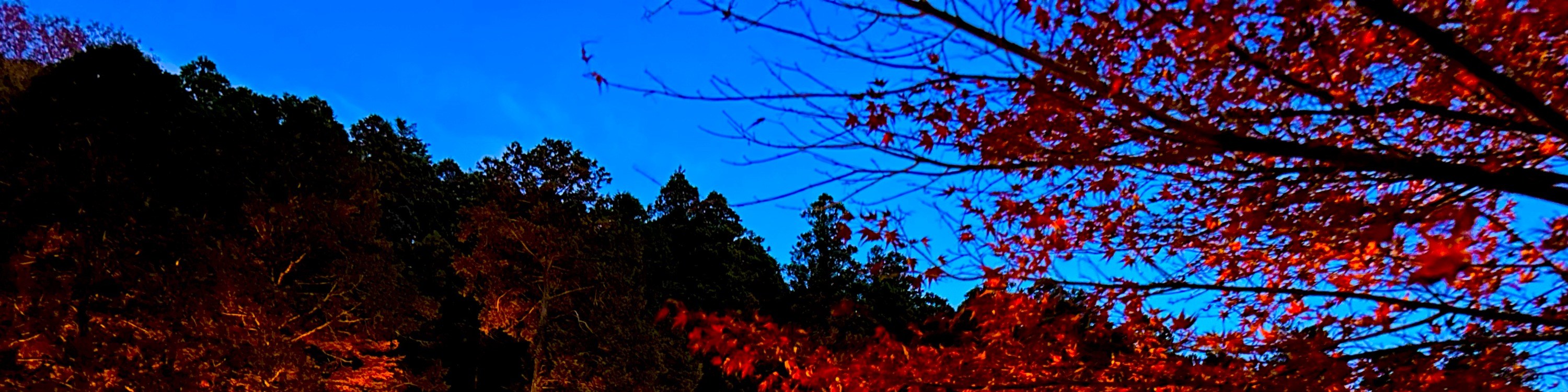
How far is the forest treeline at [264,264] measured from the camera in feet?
32.7

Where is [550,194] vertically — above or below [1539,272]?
above

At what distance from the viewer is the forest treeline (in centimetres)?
995

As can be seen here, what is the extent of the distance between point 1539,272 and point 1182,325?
5.62 ft

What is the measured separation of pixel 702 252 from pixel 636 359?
10.5 metres

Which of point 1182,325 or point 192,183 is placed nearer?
point 1182,325

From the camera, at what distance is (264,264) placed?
11453mm

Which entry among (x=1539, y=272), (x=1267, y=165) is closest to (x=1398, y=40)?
(x=1267, y=165)

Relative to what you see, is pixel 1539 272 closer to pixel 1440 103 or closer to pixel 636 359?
pixel 1440 103

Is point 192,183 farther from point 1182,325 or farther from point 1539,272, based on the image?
point 1539,272

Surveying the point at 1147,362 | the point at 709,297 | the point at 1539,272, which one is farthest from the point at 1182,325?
the point at 709,297

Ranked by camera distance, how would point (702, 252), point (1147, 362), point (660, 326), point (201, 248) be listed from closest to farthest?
point (1147, 362) < point (201, 248) < point (660, 326) < point (702, 252)

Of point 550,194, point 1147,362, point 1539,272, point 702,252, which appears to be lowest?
point 1147,362

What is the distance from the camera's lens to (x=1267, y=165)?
3.47 metres

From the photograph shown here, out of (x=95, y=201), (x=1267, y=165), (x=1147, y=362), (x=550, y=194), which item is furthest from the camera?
(x=550, y=194)
